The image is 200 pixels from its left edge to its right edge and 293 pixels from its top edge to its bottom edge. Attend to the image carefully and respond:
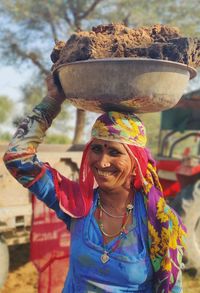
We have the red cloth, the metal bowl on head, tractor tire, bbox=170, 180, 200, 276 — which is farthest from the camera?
tractor tire, bbox=170, 180, 200, 276

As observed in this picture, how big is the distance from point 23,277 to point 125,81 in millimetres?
3531

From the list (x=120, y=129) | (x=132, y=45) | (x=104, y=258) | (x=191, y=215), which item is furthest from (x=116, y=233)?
(x=191, y=215)

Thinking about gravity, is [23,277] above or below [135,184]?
below

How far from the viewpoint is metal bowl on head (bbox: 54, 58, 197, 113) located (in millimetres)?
1701

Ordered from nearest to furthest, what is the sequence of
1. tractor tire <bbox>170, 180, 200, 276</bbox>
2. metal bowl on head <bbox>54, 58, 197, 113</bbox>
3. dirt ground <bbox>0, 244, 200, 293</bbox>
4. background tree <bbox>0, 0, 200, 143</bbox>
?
1. metal bowl on head <bbox>54, 58, 197, 113</bbox>
2. dirt ground <bbox>0, 244, 200, 293</bbox>
3. tractor tire <bbox>170, 180, 200, 276</bbox>
4. background tree <bbox>0, 0, 200, 143</bbox>

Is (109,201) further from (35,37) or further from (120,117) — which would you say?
(35,37)

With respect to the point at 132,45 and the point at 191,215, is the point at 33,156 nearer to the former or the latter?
the point at 132,45

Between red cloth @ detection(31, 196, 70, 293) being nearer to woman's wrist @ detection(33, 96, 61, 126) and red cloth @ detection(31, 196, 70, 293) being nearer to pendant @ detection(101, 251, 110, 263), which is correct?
pendant @ detection(101, 251, 110, 263)

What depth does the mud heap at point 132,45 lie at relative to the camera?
1.71 m

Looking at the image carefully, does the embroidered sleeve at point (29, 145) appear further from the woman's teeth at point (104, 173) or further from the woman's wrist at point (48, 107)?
the woman's teeth at point (104, 173)

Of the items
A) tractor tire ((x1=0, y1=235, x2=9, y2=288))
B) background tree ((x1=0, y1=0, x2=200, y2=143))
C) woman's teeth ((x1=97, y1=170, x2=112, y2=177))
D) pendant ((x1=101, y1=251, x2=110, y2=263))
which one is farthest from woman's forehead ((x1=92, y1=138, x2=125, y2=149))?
background tree ((x1=0, y1=0, x2=200, y2=143))

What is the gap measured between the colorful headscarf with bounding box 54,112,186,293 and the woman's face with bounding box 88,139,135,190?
27 millimetres

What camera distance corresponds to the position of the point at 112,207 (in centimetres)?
196

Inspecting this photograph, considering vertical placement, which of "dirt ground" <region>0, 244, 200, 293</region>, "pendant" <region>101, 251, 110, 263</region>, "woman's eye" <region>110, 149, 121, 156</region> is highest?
"woman's eye" <region>110, 149, 121, 156</region>
